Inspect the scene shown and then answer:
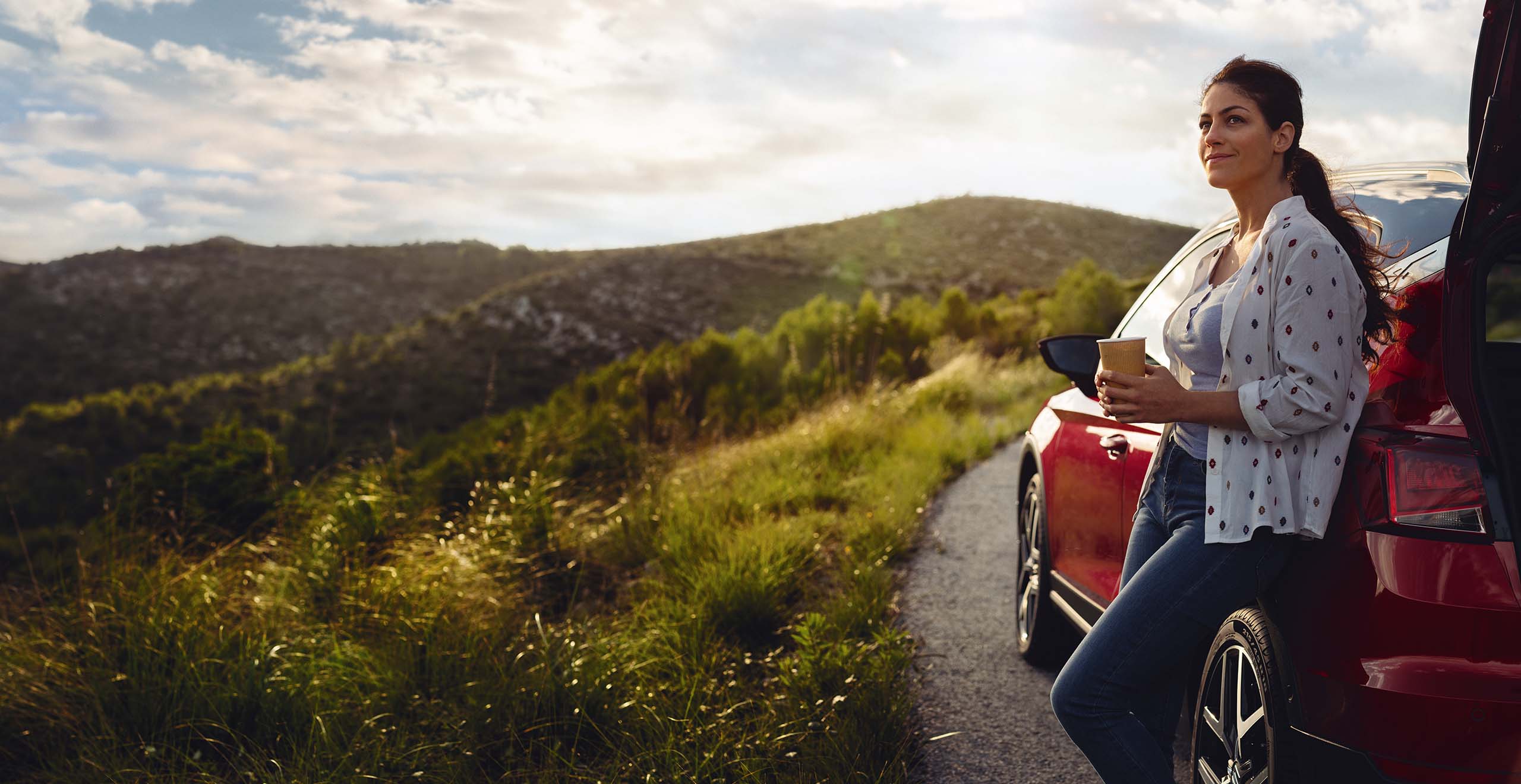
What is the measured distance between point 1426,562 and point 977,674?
2549 mm

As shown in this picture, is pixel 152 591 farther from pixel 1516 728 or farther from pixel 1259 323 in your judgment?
pixel 1516 728

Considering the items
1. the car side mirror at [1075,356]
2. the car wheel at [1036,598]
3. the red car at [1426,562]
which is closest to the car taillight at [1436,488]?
the red car at [1426,562]

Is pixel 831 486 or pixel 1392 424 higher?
pixel 1392 424

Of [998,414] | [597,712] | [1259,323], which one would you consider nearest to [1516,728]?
[1259,323]

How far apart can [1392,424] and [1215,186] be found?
2.02 feet

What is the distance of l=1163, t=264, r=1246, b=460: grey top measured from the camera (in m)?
1.91

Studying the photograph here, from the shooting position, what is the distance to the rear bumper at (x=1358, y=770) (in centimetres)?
158

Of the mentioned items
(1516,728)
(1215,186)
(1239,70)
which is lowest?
(1516,728)

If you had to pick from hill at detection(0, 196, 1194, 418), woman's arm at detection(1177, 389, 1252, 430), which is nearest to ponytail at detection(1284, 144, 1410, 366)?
woman's arm at detection(1177, 389, 1252, 430)

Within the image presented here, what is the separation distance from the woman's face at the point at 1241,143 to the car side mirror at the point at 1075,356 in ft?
2.38

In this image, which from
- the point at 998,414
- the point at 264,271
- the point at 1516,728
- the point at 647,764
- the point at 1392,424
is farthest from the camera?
the point at 264,271

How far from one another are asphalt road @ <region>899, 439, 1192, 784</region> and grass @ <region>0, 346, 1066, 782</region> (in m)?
0.17

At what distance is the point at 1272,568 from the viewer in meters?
1.83

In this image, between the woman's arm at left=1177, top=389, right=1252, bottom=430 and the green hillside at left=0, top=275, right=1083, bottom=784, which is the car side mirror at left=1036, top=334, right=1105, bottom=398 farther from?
the green hillside at left=0, top=275, right=1083, bottom=784
